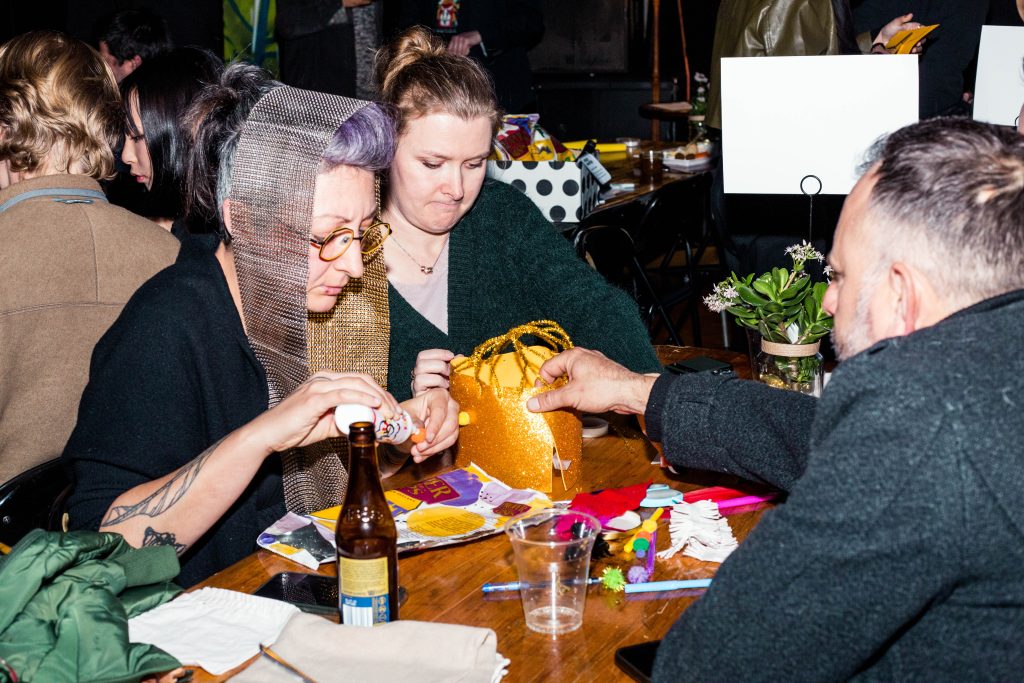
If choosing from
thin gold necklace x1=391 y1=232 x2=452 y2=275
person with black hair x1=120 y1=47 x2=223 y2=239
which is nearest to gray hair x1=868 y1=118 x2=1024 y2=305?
thin gold necklace x1=391 y1=232 x2=452 y2=275

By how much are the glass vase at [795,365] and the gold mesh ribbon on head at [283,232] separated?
890mm

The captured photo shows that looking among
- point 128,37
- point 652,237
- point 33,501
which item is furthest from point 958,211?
point 128,37

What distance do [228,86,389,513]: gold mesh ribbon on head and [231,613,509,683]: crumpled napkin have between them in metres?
0.54

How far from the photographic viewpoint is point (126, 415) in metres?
1.59

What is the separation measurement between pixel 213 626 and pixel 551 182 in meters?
2.90

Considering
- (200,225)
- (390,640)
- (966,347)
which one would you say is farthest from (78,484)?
(966,347)

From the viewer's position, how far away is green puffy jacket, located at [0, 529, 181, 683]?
114 cm

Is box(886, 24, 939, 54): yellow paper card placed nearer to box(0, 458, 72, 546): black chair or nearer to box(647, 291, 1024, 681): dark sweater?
box(647, 291, 1024, 681): dark sweater

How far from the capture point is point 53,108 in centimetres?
252

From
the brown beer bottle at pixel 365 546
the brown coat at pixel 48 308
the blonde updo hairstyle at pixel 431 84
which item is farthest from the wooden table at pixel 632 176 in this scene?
the brown beer bottle at pixel 365 546

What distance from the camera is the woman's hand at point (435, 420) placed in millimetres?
1777

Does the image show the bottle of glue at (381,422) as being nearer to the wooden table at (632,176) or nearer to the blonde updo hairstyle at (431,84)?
→ the blonde updo hairstyle at (431,84)

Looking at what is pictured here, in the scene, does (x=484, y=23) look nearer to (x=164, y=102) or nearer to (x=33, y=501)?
(x=164, y=102)

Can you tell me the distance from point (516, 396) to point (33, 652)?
843 mm
